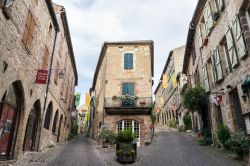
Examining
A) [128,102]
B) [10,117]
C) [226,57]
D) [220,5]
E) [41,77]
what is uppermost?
[220,5]

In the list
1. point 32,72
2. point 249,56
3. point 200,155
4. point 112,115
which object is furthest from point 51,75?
point 249,56

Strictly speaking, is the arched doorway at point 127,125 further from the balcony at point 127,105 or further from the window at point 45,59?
the window at point 45,59

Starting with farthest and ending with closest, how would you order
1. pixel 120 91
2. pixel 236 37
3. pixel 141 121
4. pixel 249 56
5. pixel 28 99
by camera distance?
1. pixel 120 91
2. pixel 141 121
3. pixel 28 99
4. pixel 236 37
5. pixel 249 56

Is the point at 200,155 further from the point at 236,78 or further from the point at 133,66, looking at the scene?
the point at 133,66

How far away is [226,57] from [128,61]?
9777 mm

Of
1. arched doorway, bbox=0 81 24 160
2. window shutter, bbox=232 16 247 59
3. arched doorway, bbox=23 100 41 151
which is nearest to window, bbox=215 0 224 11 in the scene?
window shutter, bbox=232 16 247 59

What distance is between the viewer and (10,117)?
27.1ft

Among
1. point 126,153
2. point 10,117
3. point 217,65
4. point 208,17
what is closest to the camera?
point 10,117

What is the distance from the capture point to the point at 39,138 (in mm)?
11352

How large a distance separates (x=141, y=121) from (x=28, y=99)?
937 cm

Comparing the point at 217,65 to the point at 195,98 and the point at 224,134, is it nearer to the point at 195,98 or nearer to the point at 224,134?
the point at 195,98

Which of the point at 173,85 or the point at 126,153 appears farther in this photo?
the point at 173,85

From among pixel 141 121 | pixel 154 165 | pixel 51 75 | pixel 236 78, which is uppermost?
pixel 51 75

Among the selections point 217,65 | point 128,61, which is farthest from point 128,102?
point 217,65
